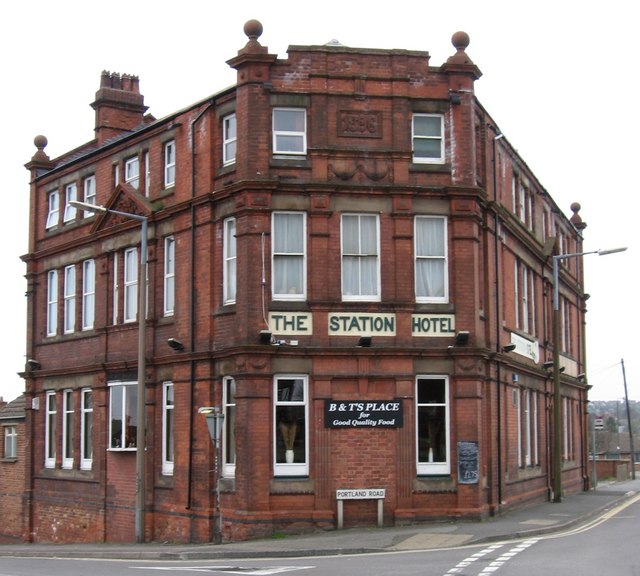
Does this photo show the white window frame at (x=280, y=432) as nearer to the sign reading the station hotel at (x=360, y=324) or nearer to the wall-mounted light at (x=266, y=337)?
the wall-mounted light at (x=266, y=337)

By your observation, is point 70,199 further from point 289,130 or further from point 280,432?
point 280,432

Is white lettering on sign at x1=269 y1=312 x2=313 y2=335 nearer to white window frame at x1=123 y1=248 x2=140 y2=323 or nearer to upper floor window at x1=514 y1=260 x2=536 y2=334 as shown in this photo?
white window frame at x1=123 y1=248 x2=140 y2=323

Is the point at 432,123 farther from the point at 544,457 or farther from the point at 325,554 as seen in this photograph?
the point at 544,457

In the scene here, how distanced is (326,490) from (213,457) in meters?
3.23

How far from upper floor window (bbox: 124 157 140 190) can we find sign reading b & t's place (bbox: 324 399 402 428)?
32.5 feet

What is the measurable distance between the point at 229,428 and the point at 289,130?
23.9 feet

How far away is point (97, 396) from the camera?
1250 inches

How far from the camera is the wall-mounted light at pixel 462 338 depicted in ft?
83.7

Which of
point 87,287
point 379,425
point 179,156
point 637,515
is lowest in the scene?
point 637,515

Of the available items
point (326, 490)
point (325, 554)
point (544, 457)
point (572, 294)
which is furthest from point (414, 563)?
point (572, 294)

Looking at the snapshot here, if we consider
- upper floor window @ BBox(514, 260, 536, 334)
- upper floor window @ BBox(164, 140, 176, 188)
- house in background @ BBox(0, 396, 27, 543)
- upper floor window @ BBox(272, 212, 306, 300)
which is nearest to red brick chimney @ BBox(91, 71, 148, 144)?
upper floor window @ BBox(164, 140, 176, 188)

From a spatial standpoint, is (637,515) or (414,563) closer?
(414,563)

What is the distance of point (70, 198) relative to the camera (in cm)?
3503

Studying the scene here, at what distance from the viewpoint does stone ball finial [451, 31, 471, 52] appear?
26.6 m
